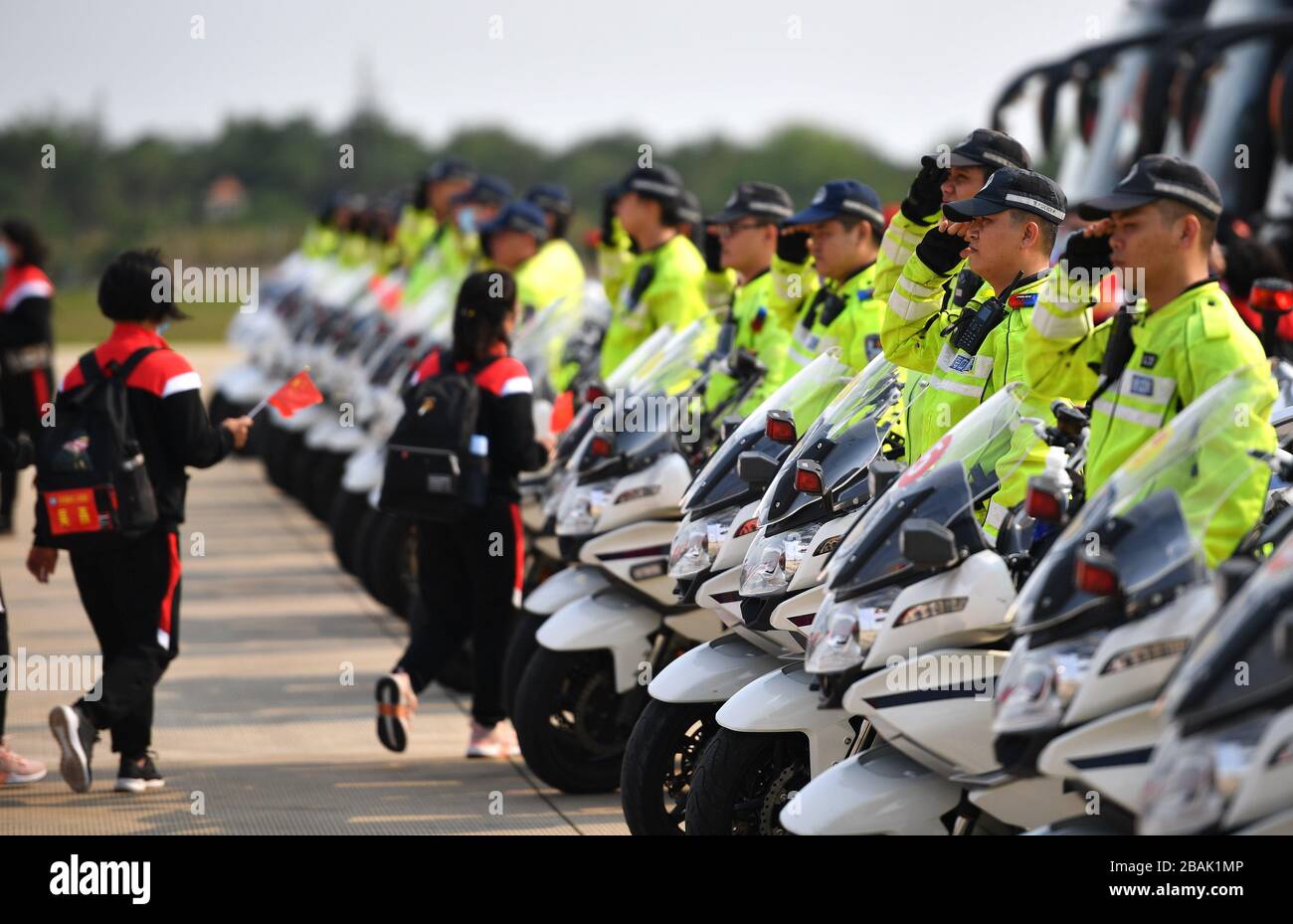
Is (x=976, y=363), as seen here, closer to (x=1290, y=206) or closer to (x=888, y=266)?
(x=888, y=266)

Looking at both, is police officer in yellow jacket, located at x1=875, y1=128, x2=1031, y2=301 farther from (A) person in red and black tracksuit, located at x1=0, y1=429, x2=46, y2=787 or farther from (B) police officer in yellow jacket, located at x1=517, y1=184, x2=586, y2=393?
(B) police officer in yellow jacket, located at x1=517, y1=184, x2=586, y2=393

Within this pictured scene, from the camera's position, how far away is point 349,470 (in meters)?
10.3

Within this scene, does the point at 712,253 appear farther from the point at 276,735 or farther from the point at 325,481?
the point at 325,481

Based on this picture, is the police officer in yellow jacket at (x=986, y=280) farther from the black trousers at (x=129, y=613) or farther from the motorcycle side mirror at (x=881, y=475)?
the black trousers at (x=129, y=613)

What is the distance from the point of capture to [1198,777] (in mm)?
3316

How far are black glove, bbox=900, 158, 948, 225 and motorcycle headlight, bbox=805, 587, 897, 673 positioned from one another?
144 centimetres

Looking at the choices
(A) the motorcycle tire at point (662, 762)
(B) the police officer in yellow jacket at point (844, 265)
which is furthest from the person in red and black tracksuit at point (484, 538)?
(A) the motorcycle tire at point (662, 762)

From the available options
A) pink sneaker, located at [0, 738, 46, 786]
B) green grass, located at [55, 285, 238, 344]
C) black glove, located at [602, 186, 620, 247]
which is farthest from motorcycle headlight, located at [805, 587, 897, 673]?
green grass, located at [55, 285, 238, 344]

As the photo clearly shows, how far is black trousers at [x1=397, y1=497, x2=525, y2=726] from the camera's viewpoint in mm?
6988

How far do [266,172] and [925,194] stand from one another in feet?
187

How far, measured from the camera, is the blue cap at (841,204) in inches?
250
